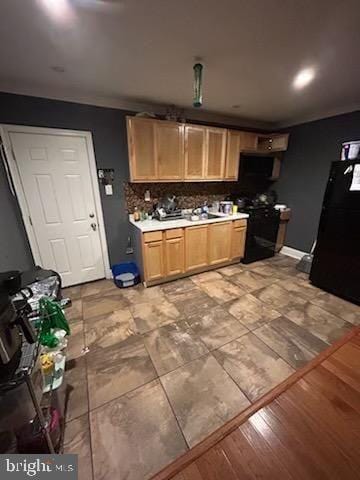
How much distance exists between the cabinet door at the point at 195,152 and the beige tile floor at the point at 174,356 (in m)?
1.69

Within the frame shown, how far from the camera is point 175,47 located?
155cm

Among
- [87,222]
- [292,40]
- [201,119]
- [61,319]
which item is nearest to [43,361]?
[61,319]

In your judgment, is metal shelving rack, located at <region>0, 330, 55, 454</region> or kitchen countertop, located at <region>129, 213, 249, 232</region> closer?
metal shelving rack, located at <region>0, 330, 55, 454</region>

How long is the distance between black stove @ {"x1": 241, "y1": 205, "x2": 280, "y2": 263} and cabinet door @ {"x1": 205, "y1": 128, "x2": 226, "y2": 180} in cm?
85

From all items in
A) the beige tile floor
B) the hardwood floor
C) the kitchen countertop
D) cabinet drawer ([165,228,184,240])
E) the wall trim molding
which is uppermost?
the wall trim molding

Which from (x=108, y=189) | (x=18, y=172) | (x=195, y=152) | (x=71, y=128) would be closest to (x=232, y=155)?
(x=195, y=152)

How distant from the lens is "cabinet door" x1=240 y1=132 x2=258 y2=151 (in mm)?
3368

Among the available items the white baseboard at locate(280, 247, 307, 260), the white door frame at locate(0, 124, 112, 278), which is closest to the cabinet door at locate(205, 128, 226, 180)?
the white door frame at locate(0, 124, 112, 278)

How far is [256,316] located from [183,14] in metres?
2.63

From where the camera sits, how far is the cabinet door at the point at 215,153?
10.2 ft

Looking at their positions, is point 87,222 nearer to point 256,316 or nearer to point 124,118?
point 124,118

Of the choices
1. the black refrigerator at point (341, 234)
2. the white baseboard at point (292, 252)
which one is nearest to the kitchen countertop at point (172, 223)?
the black refrigerator at point (341, 234)

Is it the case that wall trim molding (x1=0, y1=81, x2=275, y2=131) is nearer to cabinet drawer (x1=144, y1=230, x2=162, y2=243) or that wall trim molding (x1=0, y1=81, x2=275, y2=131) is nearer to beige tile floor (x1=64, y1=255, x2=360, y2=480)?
cabinet drawer (x1=144, y1=230, x2=162, y2=243)

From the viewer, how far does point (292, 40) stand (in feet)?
4.85
